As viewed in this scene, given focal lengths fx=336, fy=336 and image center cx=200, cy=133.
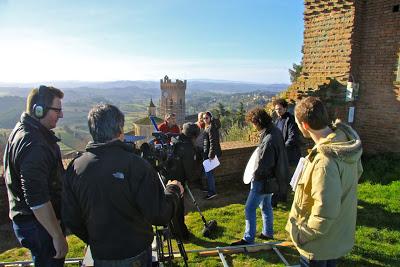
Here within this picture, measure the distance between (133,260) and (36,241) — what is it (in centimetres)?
91

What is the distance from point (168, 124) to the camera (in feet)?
22.1

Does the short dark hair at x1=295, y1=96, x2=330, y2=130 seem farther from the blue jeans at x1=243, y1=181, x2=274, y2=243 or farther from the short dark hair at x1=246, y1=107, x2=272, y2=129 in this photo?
the blue jeans at x1=243, y1=181, x2=274, y2=243

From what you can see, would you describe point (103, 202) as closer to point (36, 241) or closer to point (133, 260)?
point (133, 260)

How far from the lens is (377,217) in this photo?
5.47 m

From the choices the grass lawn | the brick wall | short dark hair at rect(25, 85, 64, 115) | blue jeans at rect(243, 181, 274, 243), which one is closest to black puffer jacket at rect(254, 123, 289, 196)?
blue jeans at rect(243, 181, 274, 243)

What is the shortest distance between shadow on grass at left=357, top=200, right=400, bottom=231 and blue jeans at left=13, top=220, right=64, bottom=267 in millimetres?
4534

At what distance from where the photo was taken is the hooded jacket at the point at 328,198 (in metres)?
2.36

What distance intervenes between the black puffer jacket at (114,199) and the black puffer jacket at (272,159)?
2119 mm

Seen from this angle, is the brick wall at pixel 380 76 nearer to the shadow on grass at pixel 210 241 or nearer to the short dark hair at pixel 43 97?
the shadow on grass at pixel 210 241

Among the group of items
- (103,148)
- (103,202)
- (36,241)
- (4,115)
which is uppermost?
(103,148)

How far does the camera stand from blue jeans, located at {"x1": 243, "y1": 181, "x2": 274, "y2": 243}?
14.3 feet

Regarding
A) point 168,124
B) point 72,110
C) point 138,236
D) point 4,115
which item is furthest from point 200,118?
point 72,110

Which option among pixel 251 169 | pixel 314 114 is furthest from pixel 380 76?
pixel 314 114

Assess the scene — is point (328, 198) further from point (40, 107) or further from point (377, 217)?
point (377, 217)
